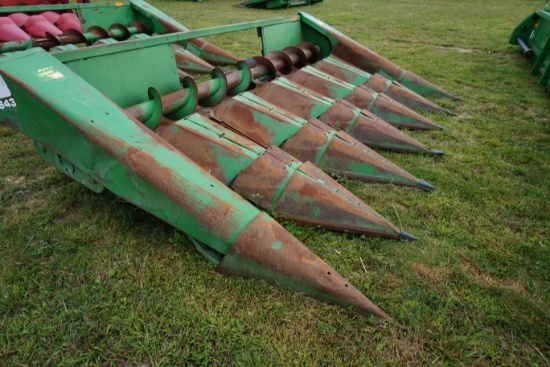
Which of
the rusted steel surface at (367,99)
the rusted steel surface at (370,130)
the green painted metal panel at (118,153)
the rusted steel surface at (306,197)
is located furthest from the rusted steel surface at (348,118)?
the green painted metal panel at (118,153)

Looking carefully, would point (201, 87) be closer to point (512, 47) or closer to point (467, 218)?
point (467, 218)

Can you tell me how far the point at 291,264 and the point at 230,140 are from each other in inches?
46.4

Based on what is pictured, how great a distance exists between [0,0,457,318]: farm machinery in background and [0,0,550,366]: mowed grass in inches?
5.9

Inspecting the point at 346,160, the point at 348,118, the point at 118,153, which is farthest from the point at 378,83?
the point at 118,153

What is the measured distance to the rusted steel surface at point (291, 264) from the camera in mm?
1802

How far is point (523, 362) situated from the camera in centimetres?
168

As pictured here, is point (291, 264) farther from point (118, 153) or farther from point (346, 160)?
point (346, 160)

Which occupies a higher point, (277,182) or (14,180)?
(277,182)

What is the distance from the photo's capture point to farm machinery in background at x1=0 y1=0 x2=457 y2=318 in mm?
1867

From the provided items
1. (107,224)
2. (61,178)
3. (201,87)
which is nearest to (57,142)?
(107,224)

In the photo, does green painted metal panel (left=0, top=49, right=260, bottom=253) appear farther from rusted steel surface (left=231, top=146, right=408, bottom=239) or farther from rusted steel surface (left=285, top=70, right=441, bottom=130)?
rusted steel surface (left=285, top=70, right=441, bottom=130)

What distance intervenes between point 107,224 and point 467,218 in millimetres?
2607

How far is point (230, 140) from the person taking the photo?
8.66ft

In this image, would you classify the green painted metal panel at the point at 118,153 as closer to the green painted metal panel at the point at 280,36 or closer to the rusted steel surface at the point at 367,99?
the rusted steel surface at the point at 367,99
